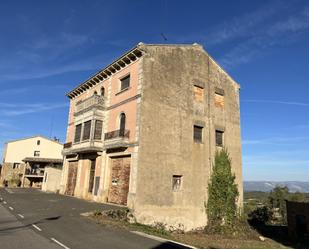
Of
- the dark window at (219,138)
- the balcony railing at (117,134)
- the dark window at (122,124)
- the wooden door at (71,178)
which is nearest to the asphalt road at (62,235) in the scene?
the balcony railing at (117,134)

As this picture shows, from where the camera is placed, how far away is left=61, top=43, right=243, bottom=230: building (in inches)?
802

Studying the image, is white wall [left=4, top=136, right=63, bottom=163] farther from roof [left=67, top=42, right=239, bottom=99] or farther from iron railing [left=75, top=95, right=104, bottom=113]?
iron railing [left=75, top=95, right=104, bottom=113]

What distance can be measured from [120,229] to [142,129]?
8.42 m

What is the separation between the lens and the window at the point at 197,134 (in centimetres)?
2384

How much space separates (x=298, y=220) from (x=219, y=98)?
14.0 metres

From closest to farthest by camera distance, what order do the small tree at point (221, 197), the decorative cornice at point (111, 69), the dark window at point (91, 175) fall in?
the decorative cornice at point (111, 69)
the small tree at point (221, 197)
the dark window at point (91, 175)

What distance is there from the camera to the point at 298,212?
27.6 meters

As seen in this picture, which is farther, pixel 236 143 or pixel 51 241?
pixel 236 143

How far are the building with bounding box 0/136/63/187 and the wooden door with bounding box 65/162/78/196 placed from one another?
2219 cm

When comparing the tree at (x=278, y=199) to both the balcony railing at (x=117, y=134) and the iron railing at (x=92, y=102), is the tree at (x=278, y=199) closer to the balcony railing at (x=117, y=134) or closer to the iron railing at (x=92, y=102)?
the balcony railing at (x=117, y=134)

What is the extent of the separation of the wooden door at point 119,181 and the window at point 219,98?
10.4 metres

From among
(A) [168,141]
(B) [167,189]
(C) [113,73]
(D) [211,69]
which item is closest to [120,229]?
(B) [167,189]

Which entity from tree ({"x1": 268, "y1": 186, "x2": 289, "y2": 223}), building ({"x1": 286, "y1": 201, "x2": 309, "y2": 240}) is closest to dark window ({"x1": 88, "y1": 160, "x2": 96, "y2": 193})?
building ({"x1": 286, "y1": 201, "x2": 309, "y2": 240})

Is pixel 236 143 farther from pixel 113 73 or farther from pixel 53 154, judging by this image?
pixel 53 154
